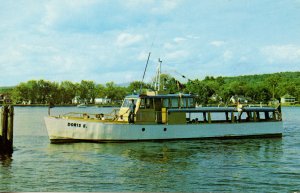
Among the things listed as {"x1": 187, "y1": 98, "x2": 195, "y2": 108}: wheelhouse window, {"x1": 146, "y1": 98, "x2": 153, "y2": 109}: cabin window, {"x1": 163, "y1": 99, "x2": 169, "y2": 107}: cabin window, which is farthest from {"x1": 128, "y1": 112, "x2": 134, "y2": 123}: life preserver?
{"x1": 187, "y1": 98, "x2": 195, "y2": 108}: wheelhouse window

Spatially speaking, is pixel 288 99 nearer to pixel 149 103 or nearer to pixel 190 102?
pixel 190 102

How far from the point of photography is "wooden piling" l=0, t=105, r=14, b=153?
89.6 ft

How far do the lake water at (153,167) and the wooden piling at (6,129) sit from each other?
843mm

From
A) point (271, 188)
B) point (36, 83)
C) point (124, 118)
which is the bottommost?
point (271, 188)

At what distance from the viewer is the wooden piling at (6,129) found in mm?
27312

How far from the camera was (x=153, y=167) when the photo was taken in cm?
2338

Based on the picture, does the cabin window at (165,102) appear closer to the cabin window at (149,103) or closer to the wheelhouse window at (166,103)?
the wheelhouse window at (166,103)

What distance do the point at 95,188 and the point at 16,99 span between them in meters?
174

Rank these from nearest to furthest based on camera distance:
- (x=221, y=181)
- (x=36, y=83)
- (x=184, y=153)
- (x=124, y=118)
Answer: (x=221, y=181), (x=184, y=153), (x=124, y=118), (x=36, y=83)

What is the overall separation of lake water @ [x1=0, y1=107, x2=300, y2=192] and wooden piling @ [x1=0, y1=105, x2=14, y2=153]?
84 cm

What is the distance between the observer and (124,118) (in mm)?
34469

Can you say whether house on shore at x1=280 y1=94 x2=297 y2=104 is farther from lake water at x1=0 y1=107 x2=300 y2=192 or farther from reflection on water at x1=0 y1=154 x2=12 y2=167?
reflection on water at x1=0 y1=154 x2=12 y2=167

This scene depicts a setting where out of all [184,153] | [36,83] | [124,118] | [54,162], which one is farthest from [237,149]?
[36,83]

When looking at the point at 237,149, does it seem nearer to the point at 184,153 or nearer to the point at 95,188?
the point at 184,153
